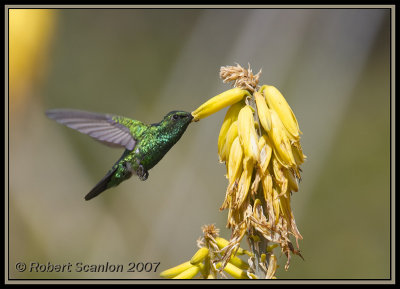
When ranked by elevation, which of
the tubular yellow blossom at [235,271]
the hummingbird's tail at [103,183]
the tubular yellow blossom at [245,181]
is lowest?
the hummingbird's tail at [103,183]

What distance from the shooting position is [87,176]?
23.6ft

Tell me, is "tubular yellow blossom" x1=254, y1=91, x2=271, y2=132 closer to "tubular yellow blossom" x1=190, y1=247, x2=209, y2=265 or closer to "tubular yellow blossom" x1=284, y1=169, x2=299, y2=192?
"tubular yellow blossom" x1=284, y1=169, x2=299, y2=192

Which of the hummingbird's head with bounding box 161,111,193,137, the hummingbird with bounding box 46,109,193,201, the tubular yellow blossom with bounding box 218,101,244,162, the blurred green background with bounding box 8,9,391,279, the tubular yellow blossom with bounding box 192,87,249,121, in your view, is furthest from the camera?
the blurred green background with bounding box 8,9,391,279

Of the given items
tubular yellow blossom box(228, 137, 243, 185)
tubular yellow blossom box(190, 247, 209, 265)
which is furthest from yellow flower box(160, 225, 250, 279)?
tubular yellow blossom box(228, 137, 243, 185)

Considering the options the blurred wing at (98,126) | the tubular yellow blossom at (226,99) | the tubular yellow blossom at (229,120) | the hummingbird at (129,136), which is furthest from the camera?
the hummingbird at (129,136)

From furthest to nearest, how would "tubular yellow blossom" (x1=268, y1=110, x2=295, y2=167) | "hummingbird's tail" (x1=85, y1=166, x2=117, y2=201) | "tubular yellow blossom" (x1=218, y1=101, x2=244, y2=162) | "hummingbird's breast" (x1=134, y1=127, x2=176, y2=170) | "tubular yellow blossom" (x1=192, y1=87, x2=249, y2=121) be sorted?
"hummingbird's tail" (x1=85, y1=166, x2=117, y2=201)
"hummingbird's breast" (x1=134, y1=127, x2=176, y2=170)
"tubular yellow blossom" (x1=218, y1=101, x2=244, y2=162)
"tubular yellow blossom" (x1=192, y1=87, x2=249, y2=121)
"tubular yellow blossom" (x1=268, y1=110, x2=295, y2=167)

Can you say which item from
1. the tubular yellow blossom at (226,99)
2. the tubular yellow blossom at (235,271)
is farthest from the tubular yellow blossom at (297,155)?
the tubular yellow blossom at (235,271)

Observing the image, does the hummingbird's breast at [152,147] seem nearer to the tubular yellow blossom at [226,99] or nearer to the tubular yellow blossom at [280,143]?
the tubular yellow blossom at [226,99]

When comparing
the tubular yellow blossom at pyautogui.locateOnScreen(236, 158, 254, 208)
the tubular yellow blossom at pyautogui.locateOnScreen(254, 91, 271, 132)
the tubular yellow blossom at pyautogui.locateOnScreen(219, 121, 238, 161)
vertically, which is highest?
the tubular yellow blossom at pyautogui.locateOnScreen(254, 91, 271, 132)

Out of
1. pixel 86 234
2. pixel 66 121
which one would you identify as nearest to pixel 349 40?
pixel 86 234

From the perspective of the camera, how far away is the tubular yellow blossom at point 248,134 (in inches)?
114

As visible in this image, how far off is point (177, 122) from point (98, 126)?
722 mm

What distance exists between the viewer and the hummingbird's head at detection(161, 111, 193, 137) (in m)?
3.68

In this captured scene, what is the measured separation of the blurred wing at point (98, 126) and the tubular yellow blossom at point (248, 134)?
1.45m
